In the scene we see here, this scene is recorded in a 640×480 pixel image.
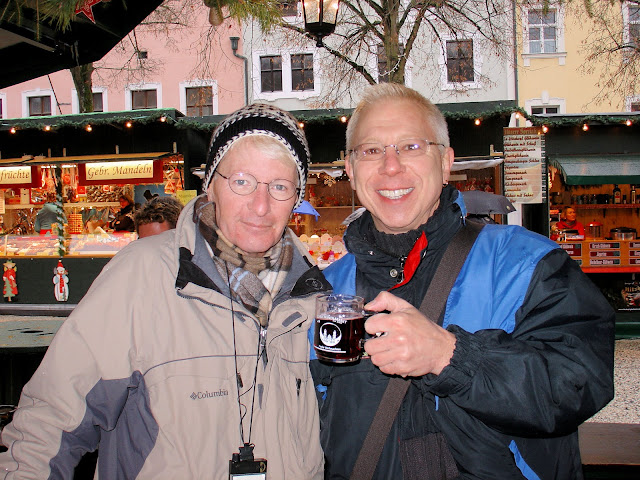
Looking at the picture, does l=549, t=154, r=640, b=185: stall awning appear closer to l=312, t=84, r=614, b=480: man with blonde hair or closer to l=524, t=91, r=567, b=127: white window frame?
l=312, t=84, r=614, b=480: man with blonde hair

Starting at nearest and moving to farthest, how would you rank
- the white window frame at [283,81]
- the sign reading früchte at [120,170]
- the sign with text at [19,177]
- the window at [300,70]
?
the sign reading früchte at [120,170] < the sign with text at [19,177] < the white window frame at [283,81] < the window at [300,70]

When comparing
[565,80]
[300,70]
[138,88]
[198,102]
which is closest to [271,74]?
[300,70]

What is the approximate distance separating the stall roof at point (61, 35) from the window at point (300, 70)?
15.2 meters

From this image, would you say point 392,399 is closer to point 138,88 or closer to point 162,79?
point 162,79

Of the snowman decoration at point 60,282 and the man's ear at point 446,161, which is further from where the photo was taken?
the snowman decoration at point 60,282

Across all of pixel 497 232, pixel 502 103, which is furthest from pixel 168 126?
pixel 497 232

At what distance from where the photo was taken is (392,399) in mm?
1551

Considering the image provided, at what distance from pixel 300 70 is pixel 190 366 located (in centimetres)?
1717

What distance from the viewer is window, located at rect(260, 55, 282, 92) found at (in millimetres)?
17609

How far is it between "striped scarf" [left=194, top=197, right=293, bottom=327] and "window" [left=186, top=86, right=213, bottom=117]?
1682cm

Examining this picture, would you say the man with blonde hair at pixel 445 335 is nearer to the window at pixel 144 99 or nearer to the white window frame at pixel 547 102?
the white window frame at pixel 547 102

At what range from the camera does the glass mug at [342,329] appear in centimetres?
153

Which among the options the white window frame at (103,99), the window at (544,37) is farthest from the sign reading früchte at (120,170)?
the window at (544,37)

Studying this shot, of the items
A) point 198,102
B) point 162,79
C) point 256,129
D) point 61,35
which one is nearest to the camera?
point 256,129
